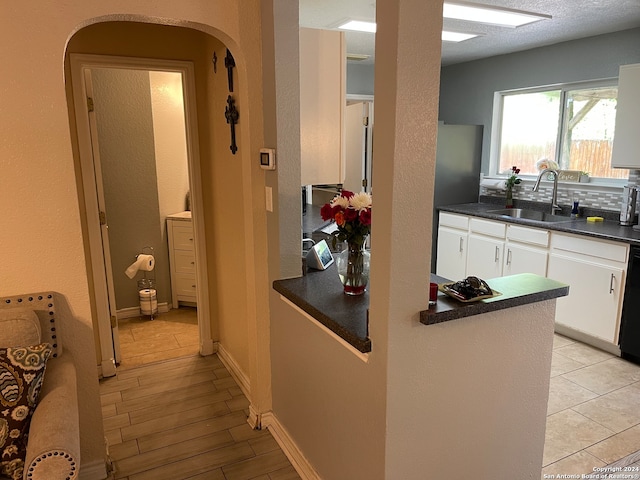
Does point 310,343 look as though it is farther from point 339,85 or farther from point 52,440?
point 339,85

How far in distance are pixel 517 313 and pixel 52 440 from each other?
1.61 meters

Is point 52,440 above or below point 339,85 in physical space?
below

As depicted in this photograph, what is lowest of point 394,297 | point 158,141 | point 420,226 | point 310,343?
point 310,343

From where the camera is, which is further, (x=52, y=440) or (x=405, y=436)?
(x=405, y=436)

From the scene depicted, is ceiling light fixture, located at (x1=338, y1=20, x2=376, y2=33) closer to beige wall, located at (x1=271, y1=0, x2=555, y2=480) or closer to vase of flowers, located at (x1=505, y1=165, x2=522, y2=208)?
vase of flowers, located at (x1=505, y1=165, x2=522, y2=208)

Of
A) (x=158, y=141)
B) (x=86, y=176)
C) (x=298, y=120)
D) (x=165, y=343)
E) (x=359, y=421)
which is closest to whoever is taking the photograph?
(x=359, y=421)

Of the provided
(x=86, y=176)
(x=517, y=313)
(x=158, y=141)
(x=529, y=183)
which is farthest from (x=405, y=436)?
(x=529, y=183)

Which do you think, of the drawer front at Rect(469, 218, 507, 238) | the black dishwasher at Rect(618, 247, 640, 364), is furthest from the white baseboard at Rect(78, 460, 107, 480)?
the drawer front at Rect(469, 218, 507, 238)

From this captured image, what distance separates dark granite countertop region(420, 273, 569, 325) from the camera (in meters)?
1.49

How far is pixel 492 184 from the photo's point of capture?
198 inches

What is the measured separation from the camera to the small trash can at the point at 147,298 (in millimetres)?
Result: 4047

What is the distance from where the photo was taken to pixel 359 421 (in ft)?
5.48

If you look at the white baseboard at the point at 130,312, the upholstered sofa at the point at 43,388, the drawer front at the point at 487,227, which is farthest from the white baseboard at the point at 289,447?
the drawer front at the point at 487,227

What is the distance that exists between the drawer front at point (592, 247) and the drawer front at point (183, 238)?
305cm
